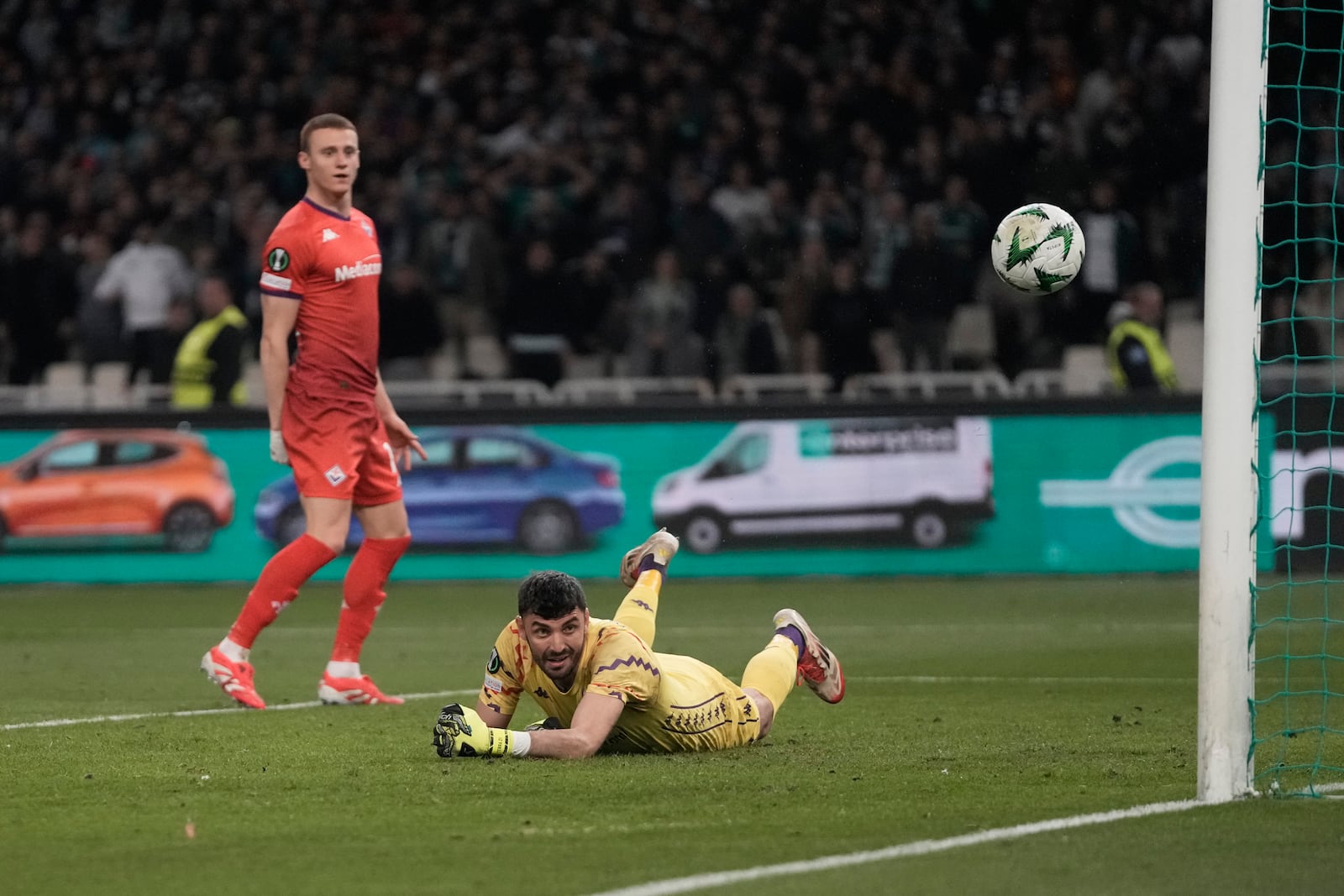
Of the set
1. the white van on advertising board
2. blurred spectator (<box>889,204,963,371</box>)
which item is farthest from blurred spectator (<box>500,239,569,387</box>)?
blurred spectator (<box>889,204,963,371</box>)

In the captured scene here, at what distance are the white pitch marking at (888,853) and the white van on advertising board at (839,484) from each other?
9358 millimetres

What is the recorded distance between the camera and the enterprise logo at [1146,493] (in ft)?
48.1

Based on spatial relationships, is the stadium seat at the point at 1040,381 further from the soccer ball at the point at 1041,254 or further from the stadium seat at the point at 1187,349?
the soccer ball at the point at 1041,254

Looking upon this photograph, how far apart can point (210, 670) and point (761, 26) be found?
1250cm

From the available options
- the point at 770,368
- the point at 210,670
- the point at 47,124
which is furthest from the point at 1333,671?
the point at 47,124

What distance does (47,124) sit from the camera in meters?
20.3

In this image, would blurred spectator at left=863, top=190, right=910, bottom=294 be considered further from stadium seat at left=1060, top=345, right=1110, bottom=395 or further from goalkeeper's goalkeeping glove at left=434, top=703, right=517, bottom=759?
goalkeeper's goalkeeping glove at left=434, top=703, right=517, bottom=759

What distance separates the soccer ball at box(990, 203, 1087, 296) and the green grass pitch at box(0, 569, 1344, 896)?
171cm

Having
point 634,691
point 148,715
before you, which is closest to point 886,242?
point 148,715

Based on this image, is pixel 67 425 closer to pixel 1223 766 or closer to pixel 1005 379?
pixel 1005 379

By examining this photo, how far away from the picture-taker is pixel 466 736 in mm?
6156

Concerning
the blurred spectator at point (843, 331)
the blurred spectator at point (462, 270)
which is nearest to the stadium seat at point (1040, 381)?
the blurred spectator at point (843, 331)

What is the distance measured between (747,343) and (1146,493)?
12.6 ft

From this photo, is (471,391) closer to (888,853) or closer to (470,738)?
(470,738)
